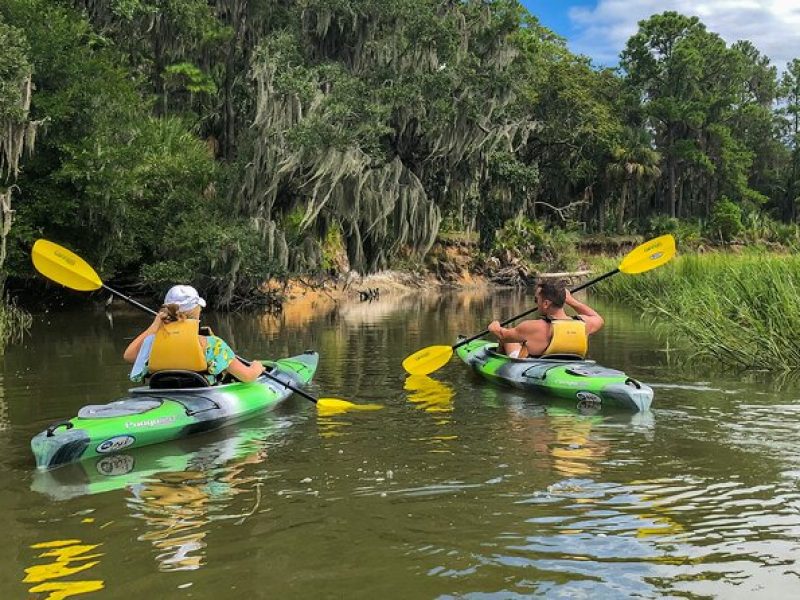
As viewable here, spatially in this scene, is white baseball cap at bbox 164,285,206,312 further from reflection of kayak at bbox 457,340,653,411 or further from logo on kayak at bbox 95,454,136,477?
reflection of kayak at bbox 457,340,653,411

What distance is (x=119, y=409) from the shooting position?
18.6ft

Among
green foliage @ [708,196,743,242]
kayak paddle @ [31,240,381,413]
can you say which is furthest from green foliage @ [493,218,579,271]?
kayak paddle @ [31,240,381,413]

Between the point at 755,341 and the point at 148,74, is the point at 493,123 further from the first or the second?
the point at 755,341

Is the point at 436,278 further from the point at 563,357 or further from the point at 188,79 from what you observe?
the point at 563,357

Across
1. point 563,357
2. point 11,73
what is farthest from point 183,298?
point 11,73

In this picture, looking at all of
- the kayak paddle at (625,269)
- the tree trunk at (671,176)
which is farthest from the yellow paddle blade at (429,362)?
the tree trunk at (671,176)

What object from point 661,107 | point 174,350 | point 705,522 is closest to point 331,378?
point 174,350

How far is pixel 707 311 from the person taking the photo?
946 cm

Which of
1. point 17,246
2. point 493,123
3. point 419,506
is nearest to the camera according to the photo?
point 419,506

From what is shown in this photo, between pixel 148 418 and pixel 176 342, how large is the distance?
30.0 inches

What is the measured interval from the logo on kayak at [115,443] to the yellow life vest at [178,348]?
88cm

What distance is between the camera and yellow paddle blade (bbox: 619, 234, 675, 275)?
9695 millimetres

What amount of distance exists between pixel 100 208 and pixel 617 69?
3749 cm

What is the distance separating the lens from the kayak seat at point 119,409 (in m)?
5.52
